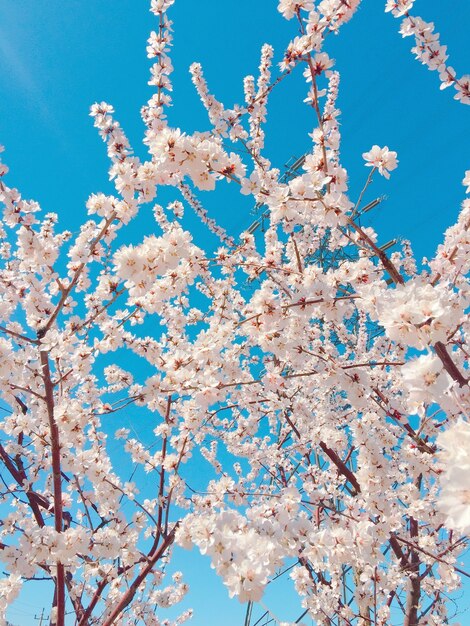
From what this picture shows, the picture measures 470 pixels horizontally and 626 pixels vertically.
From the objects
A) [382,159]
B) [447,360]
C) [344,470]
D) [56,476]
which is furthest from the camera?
[344,470]

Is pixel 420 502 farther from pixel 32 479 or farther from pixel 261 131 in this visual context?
pixel 261 131

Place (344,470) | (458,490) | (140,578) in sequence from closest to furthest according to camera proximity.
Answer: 1. (458,490)
2. (140,578)
3. (344,470)

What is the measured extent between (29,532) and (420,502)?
4.02 meters

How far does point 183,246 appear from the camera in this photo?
303cm

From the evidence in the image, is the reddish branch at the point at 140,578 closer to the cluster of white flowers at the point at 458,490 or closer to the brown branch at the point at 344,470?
the brown branch at the point at 344,470

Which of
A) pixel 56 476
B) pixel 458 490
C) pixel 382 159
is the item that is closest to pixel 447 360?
pixel 458 490

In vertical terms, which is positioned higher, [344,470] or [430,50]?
[430,50]

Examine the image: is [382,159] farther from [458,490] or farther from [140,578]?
[140,578]

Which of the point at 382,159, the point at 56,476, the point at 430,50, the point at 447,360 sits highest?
the point at 430,50

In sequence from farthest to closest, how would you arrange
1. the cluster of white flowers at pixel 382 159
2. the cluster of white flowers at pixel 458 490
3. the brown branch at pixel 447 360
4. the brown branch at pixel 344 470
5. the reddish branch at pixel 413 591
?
the reddish branch at pixel 413 591 < the brown branch at pixel 344 470 < the cluster of white flowers at pixel 382 159 < the brown branch at pixel 447 360 < the cluster of white flowers at pixel 458 490

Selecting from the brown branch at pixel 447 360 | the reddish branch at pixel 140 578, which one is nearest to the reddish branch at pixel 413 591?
the reddish branch at pixel 140 578

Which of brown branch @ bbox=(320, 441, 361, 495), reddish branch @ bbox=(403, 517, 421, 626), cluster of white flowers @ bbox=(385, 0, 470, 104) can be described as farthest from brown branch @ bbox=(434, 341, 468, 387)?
reddish branch @ bbox=(403, 517, 421, 626)

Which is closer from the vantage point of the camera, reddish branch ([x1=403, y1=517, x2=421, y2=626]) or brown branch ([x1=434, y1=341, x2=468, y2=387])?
brown branch ([x1=434, y1=341, x2=468, y2=387])

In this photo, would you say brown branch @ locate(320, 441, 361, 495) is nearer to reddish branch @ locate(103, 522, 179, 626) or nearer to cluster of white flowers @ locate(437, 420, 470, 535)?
reddish branch @ locate(103, 522, 179, 626)
